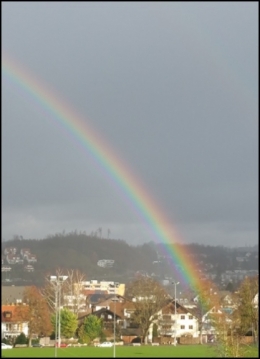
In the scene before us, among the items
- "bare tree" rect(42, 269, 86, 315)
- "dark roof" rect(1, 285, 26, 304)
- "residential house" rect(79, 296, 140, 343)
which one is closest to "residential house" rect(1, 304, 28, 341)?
"bare tree" rect(42, 269, 86, 315)

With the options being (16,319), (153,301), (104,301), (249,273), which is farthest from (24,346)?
(249,273)

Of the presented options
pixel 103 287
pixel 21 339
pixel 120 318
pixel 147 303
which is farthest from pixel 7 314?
pixel 103 287

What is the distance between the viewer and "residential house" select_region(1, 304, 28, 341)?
210ft

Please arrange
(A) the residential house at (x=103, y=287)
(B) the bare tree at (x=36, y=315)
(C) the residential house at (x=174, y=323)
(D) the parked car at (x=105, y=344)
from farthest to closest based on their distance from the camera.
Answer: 1. (A) the residential house at (x=103, y=287)
2. (C) the residential house at (x=174, y=323)
3. (D) the parked car at (x=105, y=344)
4. (B) the bare tree at (x=36, y=315)

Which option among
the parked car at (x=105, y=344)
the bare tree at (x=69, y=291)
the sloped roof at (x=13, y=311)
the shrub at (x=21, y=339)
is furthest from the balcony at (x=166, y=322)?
the shrub at (x=21, y=339)

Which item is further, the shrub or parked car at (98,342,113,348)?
parked car at (98,342,113,348)

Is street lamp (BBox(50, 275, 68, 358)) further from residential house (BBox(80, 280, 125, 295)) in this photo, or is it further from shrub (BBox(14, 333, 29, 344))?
residential house (BBox(80, 280, 125, 295))

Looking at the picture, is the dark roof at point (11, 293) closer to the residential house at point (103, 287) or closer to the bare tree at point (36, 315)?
the residential house at point (103, 287)

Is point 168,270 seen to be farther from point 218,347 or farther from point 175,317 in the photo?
point 218,347

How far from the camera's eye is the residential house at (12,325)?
6412cm

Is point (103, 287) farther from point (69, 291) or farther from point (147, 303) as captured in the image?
point (147, 303)

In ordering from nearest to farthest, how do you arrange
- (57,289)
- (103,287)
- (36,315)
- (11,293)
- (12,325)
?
(36,315) < (57,289) < (12,325) < (11,293) < (103,287)

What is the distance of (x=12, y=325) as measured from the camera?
67500mm

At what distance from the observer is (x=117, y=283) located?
294 ft
